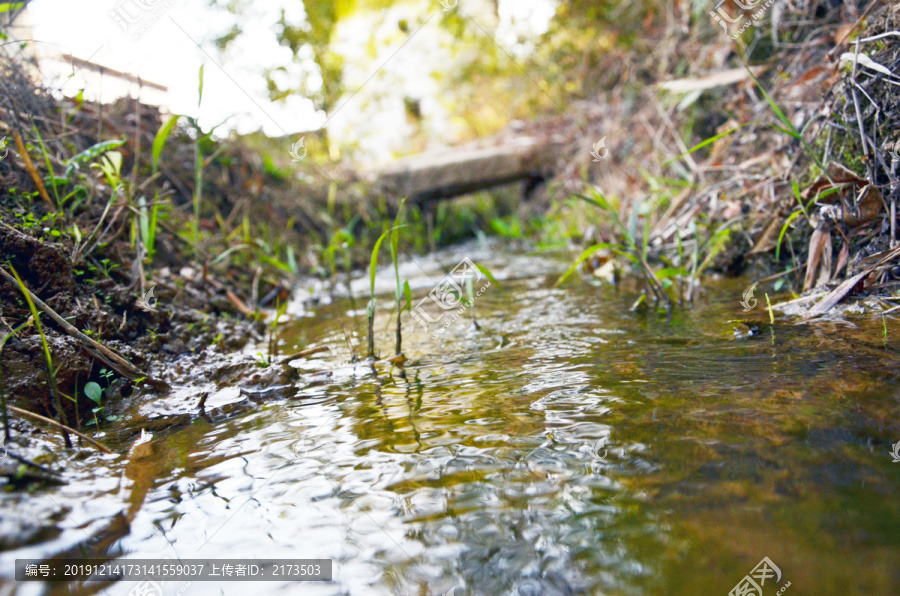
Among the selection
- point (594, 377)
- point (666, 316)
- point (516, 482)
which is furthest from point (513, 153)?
point (516, 482)

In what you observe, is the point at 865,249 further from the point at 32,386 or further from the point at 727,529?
the point at 32,386

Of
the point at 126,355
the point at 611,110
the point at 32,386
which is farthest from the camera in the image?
the point at 611,110

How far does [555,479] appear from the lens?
1.11 m

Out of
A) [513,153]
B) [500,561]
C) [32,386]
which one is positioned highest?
[513,153]

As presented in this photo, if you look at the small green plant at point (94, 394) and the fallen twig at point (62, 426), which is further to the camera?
the small green plant at point (94, 394)

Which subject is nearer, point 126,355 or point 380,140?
point 126,355

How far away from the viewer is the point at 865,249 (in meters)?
2.04

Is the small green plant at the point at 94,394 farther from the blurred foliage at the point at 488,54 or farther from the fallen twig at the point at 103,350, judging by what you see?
the blurred foliage at the point at 488,54

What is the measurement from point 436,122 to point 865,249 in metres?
11.7

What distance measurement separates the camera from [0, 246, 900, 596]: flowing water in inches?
33.9

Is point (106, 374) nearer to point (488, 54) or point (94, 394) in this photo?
point (94, 394)

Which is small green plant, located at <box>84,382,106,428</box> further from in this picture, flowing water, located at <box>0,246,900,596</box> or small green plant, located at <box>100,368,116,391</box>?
flowing water, located at <box>0,246,900,596</box>

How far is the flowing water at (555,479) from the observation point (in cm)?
86

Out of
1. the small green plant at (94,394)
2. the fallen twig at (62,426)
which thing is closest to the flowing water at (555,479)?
the fallen twig at (62,426)
